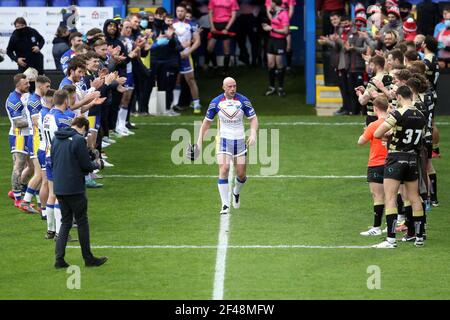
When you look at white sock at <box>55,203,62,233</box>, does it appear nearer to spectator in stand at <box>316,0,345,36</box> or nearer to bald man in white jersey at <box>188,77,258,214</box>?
bald man in white jersey at <box>188,77,258,214</box>

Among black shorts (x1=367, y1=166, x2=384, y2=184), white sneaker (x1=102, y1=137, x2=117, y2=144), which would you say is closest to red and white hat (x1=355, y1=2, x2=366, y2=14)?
white sneaker (x1=102, y1=137, x2=117, y2=144)

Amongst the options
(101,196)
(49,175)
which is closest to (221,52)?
(101,196)

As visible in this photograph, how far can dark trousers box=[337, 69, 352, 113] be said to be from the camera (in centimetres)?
2895

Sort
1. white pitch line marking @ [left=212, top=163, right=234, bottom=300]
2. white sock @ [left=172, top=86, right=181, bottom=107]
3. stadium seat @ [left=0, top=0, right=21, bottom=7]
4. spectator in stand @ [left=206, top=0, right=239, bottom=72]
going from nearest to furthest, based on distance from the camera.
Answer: white pitch line marking @ [left=212, top=163, right=234, bottom=300] → white sock @ [left=172, top=86, right=181, bottom=107] → spectator in stand @ [left=206, top=0, right=239, bottom=72] → stadium seat @ [left=0, top=0, right=21, bottom=7]

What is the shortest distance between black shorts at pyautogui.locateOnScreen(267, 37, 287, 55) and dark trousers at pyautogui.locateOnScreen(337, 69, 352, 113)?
2287 millimetres

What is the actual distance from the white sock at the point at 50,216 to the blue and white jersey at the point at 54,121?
85cm

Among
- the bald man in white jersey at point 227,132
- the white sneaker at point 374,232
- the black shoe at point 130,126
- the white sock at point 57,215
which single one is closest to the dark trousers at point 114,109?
the black shoe at point 130,126

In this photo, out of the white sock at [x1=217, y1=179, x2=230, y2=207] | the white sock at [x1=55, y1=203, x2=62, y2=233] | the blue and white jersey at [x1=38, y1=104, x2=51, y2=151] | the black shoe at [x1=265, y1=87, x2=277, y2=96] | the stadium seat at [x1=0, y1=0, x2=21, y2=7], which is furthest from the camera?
the stadium seat at [x1=0, y1=0, x2=21, y2=7]

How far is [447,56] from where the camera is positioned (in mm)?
29219

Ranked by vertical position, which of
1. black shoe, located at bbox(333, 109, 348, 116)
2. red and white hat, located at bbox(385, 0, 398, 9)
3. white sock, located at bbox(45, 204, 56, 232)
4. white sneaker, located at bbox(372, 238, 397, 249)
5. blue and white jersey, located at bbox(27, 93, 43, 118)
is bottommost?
black shoe, located at bbox(333, 109, 348, 116)

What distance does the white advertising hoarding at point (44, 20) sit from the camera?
30156 mm

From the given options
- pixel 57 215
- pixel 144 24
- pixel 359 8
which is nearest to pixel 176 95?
pixel 144 24

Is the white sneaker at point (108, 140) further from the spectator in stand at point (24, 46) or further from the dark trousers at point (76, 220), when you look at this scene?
the dark trousers at point (76, 220)
